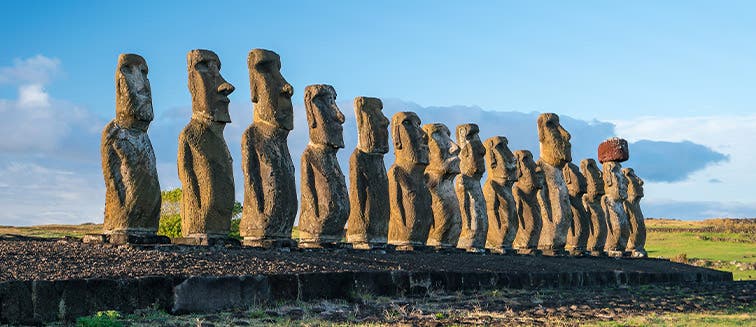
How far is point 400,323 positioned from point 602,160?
908 inches

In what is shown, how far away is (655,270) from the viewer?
25.3m

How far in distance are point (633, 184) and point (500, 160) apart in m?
9.45

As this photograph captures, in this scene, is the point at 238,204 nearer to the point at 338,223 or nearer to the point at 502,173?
the point at 502,173

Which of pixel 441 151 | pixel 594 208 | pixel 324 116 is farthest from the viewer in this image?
pixel 594 208

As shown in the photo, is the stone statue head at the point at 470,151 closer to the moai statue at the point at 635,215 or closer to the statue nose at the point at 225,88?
the statue nose at the point at 225,88

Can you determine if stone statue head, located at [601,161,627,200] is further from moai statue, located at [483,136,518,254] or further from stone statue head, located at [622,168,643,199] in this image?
moai statue, located at [483,136,518,254]

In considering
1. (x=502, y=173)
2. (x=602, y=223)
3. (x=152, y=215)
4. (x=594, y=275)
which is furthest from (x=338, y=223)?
(x=602, y=223)

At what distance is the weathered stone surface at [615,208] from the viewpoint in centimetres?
3119

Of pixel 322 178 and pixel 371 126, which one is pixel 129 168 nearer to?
pixel 322 178

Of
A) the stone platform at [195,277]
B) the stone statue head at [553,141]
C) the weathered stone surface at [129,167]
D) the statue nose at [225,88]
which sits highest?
the stone statue head at [553,141]

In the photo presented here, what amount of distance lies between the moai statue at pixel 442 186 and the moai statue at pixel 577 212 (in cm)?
738

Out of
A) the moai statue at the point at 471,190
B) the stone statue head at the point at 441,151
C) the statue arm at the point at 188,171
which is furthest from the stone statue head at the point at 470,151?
the statue arm at the point at 188,171

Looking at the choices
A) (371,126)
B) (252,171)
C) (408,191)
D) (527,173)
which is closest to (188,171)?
(252,171)

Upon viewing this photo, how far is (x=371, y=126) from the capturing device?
19922 mm
